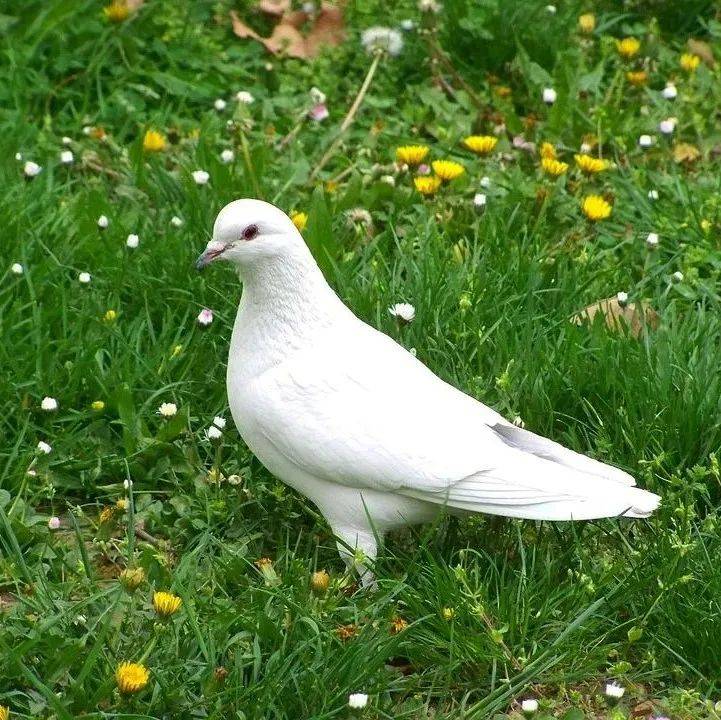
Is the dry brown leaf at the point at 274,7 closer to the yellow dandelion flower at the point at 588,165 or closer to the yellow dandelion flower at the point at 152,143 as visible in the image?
the yellow dandelion flower at the point at 152,143

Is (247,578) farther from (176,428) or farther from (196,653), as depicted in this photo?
(176,428)

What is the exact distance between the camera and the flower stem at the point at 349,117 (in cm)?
502

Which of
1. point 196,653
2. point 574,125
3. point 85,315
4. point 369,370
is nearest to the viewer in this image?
point 196,653

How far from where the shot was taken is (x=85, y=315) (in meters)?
4.00

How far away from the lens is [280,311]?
10.9ft

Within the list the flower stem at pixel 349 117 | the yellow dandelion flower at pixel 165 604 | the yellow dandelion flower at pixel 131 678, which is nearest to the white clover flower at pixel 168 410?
the yellow dandelion flower at pixel 165 604

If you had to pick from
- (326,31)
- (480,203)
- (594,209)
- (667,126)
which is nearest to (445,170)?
(480,203)

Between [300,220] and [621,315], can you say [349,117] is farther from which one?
[621,315]

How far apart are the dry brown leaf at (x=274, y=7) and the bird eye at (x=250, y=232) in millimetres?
2814

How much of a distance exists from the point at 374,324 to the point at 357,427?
0.89m

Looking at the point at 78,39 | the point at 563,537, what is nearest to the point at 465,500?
the point at 563,537

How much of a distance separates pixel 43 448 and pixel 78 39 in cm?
235

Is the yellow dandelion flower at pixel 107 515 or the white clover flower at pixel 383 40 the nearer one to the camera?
the yellow dandelion flower at pixel 107 515

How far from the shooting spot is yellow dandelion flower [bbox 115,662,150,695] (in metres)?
2.80
